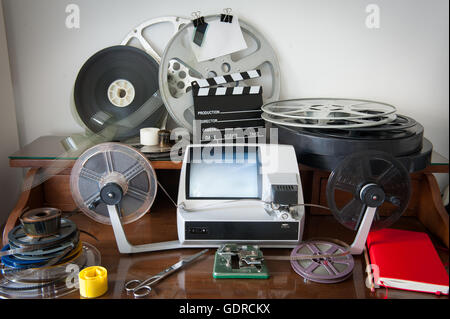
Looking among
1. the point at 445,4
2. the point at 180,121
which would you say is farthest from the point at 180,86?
the point at 445,4

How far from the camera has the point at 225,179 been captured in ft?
4.27

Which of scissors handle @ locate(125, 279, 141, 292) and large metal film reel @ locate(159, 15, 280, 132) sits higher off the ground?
large metal film reel @ locate(159, 15, 280, 132)

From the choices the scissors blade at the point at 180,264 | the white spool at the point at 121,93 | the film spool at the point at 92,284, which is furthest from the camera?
the white spool at the point at 121,93

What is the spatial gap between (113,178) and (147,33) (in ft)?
2.57

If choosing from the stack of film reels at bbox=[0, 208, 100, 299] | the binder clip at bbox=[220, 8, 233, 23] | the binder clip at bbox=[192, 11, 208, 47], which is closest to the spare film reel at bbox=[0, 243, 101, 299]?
the stack of film reels at bbox=[0, 208, 100, 299]

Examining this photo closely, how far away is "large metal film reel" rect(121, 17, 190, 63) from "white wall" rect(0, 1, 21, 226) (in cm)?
53

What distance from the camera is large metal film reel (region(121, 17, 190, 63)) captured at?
1624 millimetres

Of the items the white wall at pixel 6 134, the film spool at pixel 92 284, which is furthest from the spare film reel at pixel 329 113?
the white wall at pixel 6 134

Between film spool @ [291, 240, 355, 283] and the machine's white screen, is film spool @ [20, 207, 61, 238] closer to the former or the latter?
the machine's white screen

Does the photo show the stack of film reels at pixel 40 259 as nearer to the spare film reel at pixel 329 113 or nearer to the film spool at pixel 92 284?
the film spool at pixel 92 284

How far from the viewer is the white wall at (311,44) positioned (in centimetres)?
161

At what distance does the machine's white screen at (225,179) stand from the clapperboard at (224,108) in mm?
294

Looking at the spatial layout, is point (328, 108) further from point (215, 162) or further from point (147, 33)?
point (147, 33)

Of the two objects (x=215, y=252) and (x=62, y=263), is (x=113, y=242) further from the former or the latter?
(x=215, y=252)
